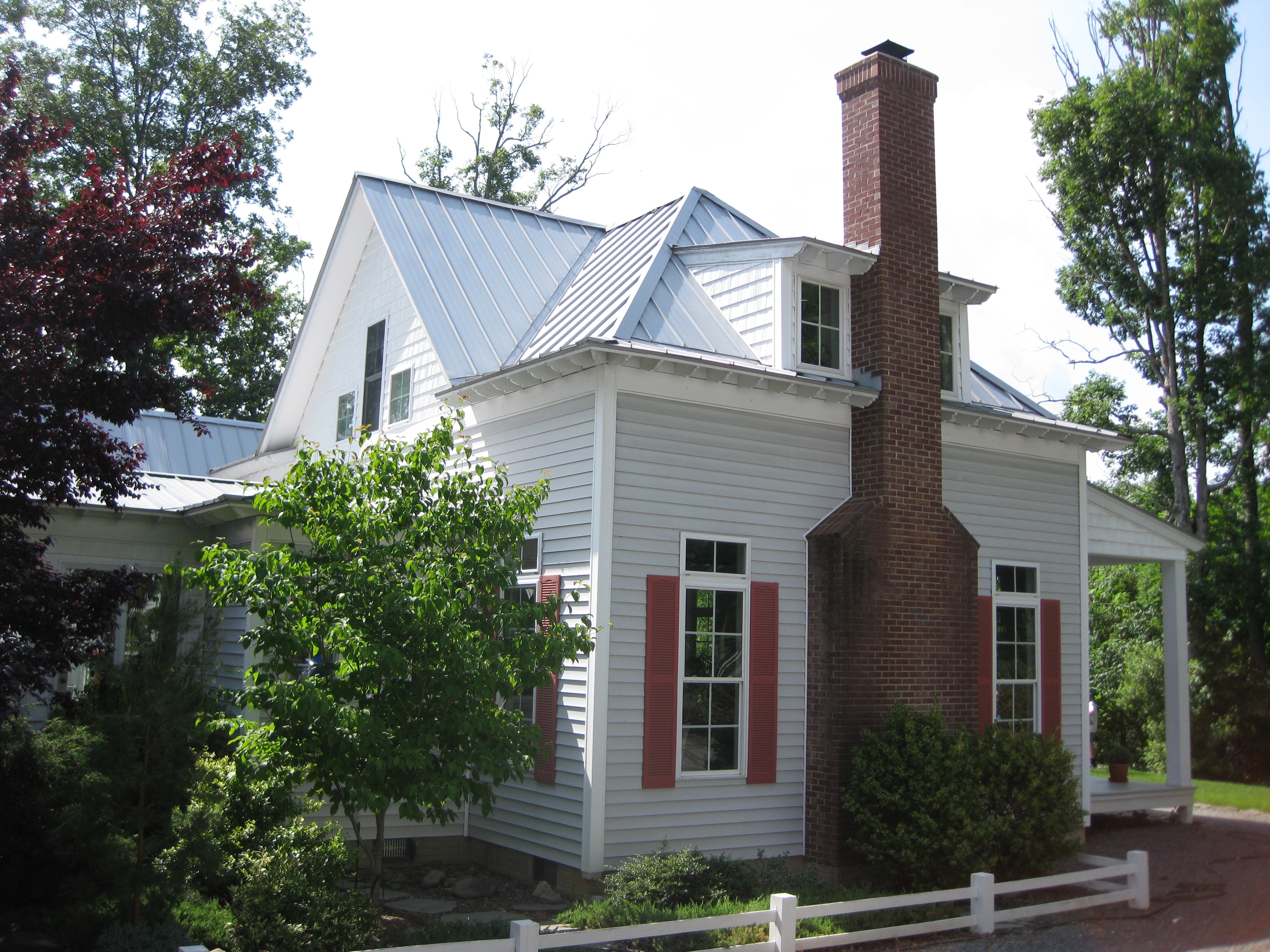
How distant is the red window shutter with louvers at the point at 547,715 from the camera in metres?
10.3

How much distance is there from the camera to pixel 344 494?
847 centimetres

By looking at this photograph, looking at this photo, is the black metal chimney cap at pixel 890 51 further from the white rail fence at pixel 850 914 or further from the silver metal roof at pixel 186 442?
the silver metal roof at pixel 186 442

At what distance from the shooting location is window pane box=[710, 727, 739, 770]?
34.3 feet

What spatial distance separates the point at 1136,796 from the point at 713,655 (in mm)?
8226

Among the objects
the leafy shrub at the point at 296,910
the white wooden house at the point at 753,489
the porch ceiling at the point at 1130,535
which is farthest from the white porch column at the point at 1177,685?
the leafy shrub at the point at 296,910

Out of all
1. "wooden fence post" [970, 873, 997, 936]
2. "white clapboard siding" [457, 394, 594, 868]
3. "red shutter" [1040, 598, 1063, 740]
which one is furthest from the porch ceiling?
"white clapboard siding" [457, 394, 594, 868]

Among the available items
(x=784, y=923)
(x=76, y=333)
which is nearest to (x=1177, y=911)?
(x=784, y=923)

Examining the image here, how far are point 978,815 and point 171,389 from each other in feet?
27.6

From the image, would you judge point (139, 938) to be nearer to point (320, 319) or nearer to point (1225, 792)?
point (320, 319)

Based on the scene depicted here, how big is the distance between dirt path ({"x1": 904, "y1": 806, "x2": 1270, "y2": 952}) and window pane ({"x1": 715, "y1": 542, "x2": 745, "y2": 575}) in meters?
3.77

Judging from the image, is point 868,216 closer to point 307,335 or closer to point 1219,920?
point 1219,920

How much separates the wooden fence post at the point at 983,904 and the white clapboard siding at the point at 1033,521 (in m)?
4.33

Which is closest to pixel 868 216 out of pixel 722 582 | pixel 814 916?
pixel 722 582

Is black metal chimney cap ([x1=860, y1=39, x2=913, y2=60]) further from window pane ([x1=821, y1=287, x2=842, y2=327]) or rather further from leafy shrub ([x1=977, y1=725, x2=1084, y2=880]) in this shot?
leafy shrub ([x1=977, y1=725, x2=1084, y2=880])
